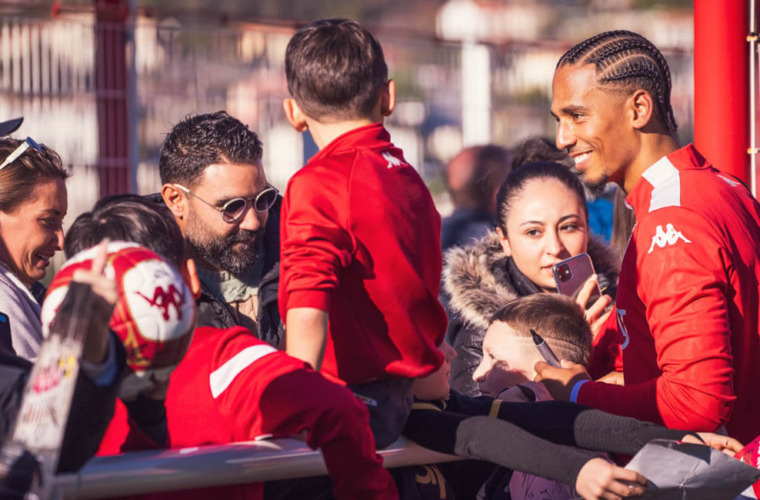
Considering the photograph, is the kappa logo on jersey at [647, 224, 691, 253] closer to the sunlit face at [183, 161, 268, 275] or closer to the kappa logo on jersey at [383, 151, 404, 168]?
the kappa logo on jersey at [383, 151, 404, 168]

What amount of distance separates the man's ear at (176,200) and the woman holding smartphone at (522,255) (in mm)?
1104

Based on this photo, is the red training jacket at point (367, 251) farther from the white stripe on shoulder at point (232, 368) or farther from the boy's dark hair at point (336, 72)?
the white stripe on shoulder at point (232, 368)

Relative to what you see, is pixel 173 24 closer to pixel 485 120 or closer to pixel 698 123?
pixel 485 120

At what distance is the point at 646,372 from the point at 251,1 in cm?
824

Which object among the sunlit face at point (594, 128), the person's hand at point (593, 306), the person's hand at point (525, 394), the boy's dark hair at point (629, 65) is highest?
the boy's dark hair at point (629, 65)

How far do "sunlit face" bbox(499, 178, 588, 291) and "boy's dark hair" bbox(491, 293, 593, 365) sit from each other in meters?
0.74

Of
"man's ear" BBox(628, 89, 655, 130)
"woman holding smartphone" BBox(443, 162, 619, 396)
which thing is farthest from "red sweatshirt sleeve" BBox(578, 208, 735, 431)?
"woman holding smartphone" BBox(443, 162, 619, 396)

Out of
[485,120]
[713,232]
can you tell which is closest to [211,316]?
[713,232]

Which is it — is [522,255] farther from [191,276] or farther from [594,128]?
[191,276]

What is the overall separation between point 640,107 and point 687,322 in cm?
70

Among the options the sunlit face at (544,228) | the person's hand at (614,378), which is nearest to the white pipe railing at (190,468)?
the person's hand at (614,378)

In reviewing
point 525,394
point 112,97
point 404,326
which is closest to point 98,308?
point 404,326

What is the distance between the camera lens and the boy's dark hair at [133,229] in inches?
106

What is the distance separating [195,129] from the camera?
4.37 m
